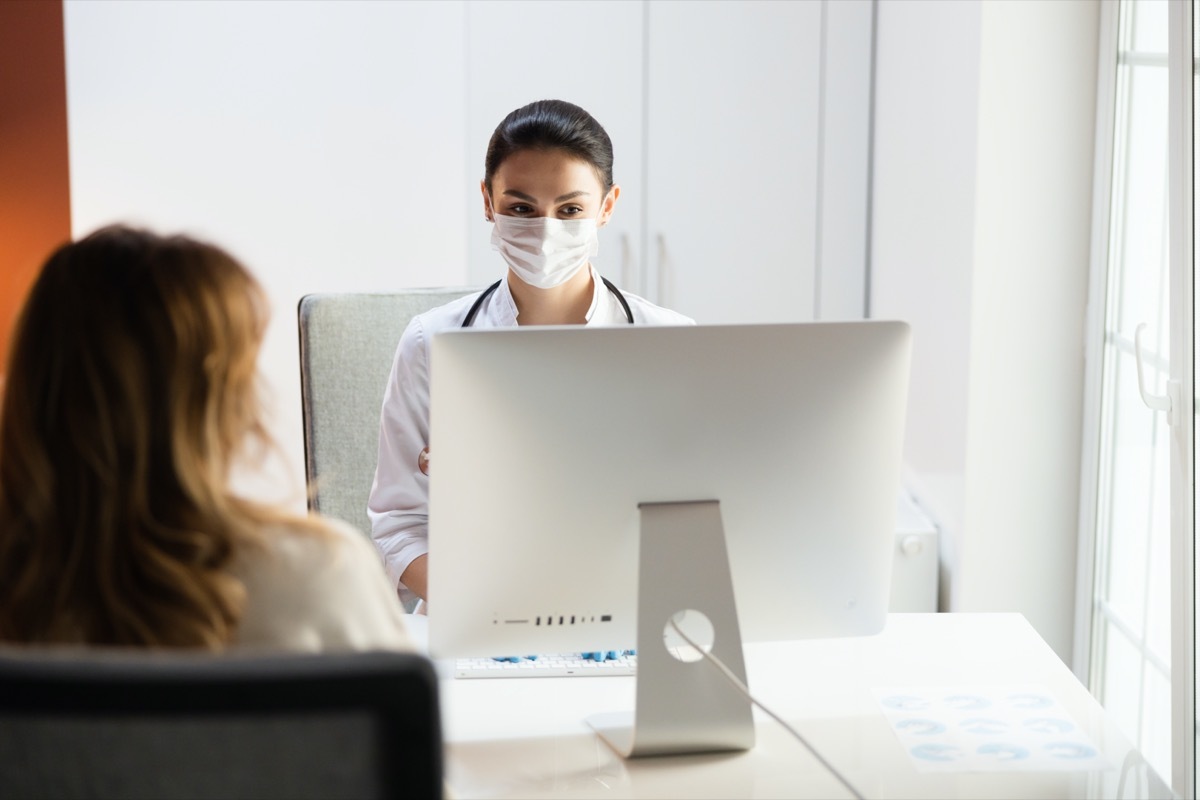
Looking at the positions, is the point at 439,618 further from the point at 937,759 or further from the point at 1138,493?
the point at 1138,493

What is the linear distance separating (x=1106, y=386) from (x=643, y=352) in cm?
151

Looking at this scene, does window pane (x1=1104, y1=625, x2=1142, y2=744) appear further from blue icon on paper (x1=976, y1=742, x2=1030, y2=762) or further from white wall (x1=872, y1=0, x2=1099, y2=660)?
blue icon on paper (x1=976, y1=742, x2=1030, y2=762)

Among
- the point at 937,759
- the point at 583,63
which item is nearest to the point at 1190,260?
the point at 937,759

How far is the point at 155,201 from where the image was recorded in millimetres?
3432

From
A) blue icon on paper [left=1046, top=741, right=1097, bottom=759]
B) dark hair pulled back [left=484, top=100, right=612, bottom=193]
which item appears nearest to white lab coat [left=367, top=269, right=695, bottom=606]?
dark hair pulled back [left=484, top=100, right=612, bottom=193]

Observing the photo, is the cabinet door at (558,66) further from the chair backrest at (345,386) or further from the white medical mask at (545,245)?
the white medical mask at (545,245)

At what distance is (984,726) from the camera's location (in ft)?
4.96

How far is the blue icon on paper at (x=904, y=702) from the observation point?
1566mm

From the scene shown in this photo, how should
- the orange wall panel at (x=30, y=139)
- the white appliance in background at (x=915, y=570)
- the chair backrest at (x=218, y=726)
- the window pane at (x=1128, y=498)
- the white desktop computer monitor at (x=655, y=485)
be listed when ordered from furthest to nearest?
1. the orange wall panel at (x=30, y=139)
2. the white appliance in background at (x=915, y=570)
3. the window pane at (x=1128, y=498)
4. the white desktop computer monitor at (x=655, y=485)
5. the chair backrest at (x=218, y=726)

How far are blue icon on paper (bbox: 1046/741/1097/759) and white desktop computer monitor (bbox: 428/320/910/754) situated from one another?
0.93ft

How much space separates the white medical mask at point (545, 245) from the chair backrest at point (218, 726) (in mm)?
1348

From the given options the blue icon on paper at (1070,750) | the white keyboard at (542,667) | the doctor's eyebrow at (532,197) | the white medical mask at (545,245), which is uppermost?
the doctor's eyebrow at (532,197)

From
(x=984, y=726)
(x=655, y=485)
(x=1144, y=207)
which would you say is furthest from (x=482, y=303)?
(x=1144, y=207)

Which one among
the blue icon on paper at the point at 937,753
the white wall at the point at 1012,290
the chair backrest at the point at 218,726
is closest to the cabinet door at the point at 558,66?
the white wall at the point at 1012,290
